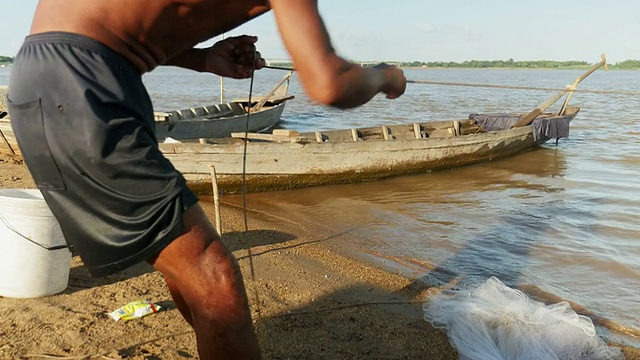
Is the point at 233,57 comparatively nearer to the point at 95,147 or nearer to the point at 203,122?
the point at 95,147

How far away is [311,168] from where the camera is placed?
29.0ft

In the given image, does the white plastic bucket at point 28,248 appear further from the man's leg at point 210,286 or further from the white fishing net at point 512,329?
the white fishing net at point 512,329

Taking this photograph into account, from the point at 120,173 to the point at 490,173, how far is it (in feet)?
33.7

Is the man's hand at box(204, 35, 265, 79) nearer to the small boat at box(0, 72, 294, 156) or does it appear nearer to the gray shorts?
the gray shorts

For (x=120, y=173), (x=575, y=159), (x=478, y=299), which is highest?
(x=120, y=173)

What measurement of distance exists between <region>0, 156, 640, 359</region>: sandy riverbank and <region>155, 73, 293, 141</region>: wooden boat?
3.87 m

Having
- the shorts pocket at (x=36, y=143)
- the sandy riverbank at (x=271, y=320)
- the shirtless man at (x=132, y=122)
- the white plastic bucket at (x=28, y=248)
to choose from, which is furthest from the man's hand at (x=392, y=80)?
the white plastic bucket at (x=28, y=248)

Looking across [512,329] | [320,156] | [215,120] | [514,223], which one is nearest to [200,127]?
[215,120]

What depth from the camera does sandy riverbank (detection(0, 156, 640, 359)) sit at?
304 centimetres

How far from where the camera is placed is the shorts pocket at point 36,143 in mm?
1531

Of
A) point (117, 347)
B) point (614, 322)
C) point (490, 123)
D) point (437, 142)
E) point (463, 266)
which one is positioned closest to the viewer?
point (117, 347)

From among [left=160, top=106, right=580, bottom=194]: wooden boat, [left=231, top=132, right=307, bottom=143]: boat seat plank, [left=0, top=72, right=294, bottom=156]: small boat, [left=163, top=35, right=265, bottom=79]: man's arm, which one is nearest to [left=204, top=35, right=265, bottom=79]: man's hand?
[left=163, top=35, right=265, bottom=79]: man's arm

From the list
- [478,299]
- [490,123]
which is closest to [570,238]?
[478,299]

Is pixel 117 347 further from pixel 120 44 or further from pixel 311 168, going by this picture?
pixel 311 168
